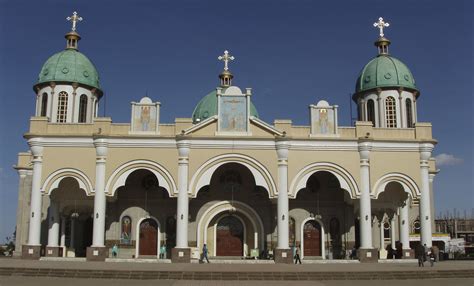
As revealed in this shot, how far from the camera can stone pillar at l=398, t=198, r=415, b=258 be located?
31.8 meters

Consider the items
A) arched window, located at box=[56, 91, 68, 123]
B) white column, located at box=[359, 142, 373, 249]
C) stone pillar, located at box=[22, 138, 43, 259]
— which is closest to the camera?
stone pillar, located at box=[22, 138, 43, 259]

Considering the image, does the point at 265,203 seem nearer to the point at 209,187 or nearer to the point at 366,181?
the point at 209,187

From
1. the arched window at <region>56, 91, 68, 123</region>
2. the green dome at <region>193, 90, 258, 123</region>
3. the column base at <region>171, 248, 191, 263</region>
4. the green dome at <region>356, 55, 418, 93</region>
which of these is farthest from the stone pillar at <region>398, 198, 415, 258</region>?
the arched window at <region>56, 91, 68, 123</region>

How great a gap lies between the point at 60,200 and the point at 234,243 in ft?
36.1

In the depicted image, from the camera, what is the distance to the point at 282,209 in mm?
29844

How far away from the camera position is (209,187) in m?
32.9

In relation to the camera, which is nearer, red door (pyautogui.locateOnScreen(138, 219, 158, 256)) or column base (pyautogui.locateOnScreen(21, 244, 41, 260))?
column base (pyautogui.locateOnScreen(21, 244, 41, 260))

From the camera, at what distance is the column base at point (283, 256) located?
2909 centimetres

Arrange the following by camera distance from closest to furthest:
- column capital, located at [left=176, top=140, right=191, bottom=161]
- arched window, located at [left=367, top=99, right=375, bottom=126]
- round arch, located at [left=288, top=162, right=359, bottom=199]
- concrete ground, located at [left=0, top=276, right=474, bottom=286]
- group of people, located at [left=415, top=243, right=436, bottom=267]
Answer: concrete ground, located at [left=0, top=276, right=474, bottom=286] < group of people, located at [left=415, top=243, right=436, bottom=267] < column capital, located at [left=176, top=140, right=191, bottom=161] < round arch, located at [left=288, top=162, right=359, bottom=199] < arched window, located at [left=367, top=99, right=375, bottom=126]

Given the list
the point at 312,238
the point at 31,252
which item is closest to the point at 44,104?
the point at 31,252

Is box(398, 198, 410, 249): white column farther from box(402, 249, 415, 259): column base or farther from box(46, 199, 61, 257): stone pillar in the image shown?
box(46, 199, 61, 257): stone pillar

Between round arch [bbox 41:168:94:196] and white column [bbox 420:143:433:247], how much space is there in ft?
61.2

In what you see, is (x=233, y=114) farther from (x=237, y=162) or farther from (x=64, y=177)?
(x=64, y=177)

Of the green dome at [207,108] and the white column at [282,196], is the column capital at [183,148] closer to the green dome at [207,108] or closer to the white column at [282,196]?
the white column at [282,196]
